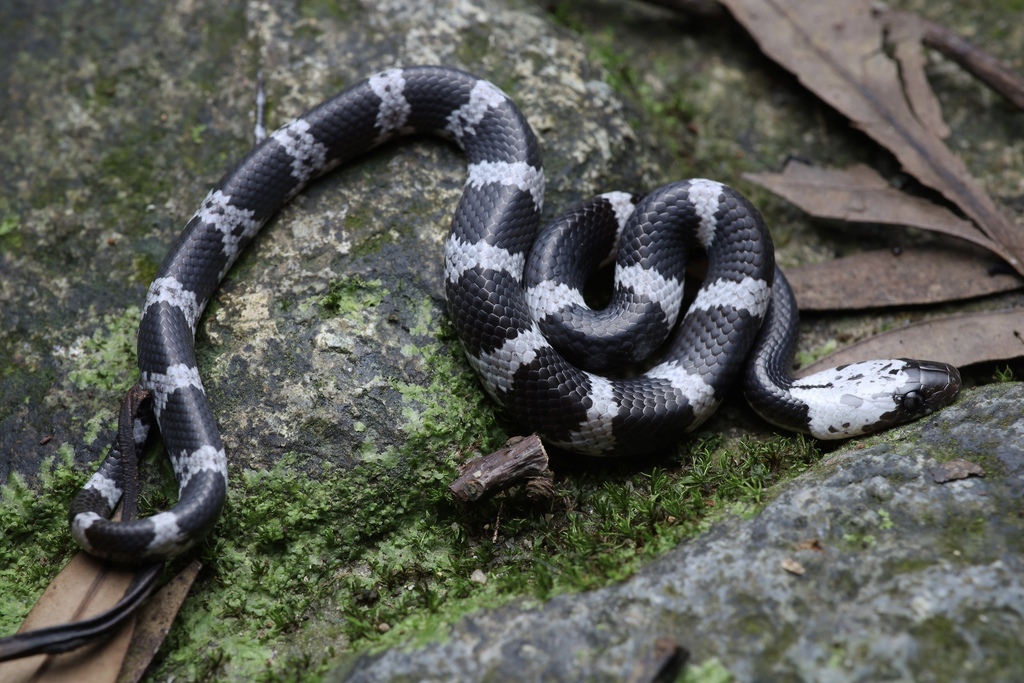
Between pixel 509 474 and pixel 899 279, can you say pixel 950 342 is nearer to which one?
pixel 899 279

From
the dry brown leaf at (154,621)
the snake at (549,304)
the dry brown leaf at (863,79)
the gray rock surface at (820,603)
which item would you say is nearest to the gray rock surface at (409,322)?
the gray rock surface at (820,603)

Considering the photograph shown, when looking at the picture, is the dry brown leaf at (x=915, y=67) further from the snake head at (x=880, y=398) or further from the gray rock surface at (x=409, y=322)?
the snake head at (x=880, y=398)

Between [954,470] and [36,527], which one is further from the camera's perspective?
[36,527]

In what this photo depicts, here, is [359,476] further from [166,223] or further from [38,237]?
[38,237]

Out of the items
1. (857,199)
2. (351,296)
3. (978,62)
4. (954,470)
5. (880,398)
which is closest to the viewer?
(954,470)

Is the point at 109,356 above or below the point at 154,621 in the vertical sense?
above

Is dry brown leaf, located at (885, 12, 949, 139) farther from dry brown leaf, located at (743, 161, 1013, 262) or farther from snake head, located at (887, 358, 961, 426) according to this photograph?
snake head, located at (887, 358, 961, 426)

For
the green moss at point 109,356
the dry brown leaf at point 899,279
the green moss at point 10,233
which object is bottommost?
the dry brown leaf at point 899,279

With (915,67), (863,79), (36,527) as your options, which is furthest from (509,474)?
(915,67)
